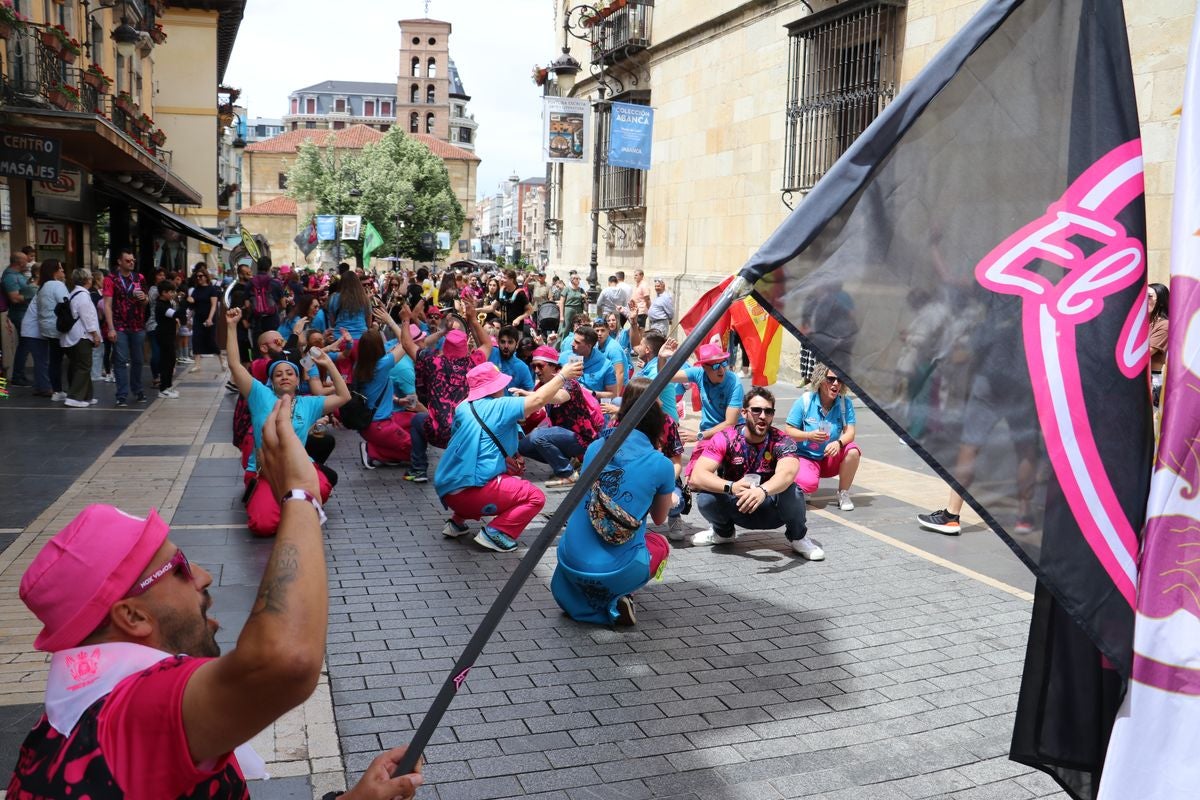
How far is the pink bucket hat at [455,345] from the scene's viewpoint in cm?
993

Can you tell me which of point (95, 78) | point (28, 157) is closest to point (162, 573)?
point (28, 157)

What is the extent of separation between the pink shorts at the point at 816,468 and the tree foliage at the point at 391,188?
5760cm

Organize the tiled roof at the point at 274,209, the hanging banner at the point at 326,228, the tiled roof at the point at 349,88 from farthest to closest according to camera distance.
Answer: the tiled roof at the point at 349,88, the tiled roof at the point at 274,209, the hanging banner at the point at 326,228

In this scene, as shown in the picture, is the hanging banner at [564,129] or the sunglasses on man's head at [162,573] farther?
the hanging banner at [564,129]

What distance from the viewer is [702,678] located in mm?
5441

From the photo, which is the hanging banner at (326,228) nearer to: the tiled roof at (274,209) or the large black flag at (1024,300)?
the large black flag at (1024,300)

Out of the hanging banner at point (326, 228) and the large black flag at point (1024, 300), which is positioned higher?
the hanging banner at point (326, 228)

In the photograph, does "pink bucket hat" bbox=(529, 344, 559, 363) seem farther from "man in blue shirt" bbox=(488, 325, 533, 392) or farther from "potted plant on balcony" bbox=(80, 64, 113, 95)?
"potted plant on balcony" bbox=(80, 64, 113, 95)

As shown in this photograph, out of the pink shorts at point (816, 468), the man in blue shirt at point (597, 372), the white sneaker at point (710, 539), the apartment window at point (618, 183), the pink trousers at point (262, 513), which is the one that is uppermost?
the apartment window at point (618, 183)

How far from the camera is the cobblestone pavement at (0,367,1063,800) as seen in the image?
4.38 meters

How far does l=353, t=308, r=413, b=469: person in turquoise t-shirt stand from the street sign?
572 cm

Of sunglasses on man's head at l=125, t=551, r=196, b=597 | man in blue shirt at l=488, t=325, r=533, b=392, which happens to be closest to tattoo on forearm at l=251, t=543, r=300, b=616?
sunglasses on man's head at l=125, t=551, r=196, b=597

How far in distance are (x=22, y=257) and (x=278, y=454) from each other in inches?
591

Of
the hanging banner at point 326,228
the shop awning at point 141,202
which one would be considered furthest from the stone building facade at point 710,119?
the hanging banner at point 326,228
